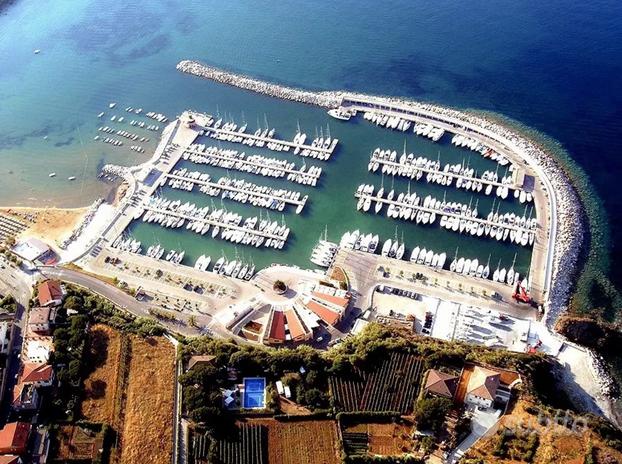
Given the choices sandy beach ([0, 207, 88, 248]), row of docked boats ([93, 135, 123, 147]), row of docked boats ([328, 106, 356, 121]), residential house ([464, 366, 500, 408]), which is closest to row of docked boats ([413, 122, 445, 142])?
row of docked boats ([328, 106, 356, 121])

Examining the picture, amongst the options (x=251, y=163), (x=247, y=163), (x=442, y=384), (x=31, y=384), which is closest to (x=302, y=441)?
(x=442, y=384)

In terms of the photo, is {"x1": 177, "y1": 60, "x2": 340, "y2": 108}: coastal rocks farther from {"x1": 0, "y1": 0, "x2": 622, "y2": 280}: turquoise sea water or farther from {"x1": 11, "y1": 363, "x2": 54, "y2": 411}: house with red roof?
{"x1": 11, "y1": 363, "x2": 54, "y2": 411}: house with red roof

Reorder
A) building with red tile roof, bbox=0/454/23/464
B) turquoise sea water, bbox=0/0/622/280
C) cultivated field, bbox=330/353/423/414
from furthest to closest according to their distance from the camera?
turquoise sea water, bbox=0/0/622/280
cultivated field, bbox=330/353/423/414
building with red tile roof, bbox=0/454/23/464

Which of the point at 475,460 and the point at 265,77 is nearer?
the point at 475,460

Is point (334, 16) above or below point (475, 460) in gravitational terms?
above

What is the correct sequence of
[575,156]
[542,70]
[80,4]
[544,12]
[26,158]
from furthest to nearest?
[80,4], [544,12], [542,70], [26,158], [575,156]

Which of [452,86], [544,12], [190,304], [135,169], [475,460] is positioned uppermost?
[544,12]

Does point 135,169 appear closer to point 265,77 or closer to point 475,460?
point 265,77

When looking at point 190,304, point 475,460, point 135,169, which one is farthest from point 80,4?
point 475,460
